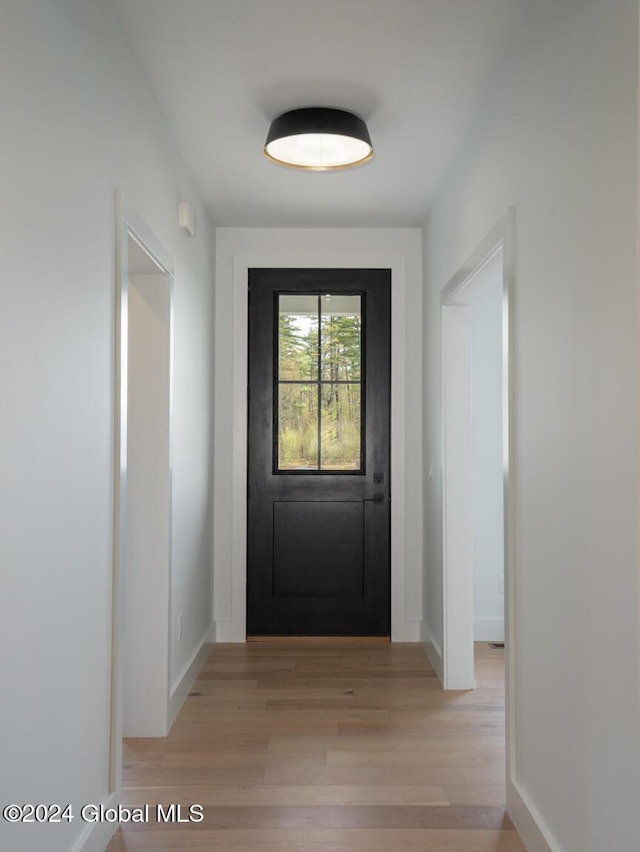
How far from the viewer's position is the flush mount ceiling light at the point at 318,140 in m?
2.93

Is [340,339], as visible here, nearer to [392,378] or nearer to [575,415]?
[392,378]

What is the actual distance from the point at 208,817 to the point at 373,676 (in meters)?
1.64

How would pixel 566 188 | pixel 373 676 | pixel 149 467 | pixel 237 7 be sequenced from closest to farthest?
pixel 566 188, pixel 237 7, pixel 149 467, pixel 373 676

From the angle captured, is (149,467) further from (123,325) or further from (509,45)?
(509,45)

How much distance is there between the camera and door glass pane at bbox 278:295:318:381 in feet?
15.6

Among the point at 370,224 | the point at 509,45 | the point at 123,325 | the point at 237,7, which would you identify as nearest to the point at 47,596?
the point at 123,325

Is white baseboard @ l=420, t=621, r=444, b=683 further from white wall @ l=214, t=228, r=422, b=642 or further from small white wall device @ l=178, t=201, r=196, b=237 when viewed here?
small white wall device @ l=178, t=201, r=196, b=237

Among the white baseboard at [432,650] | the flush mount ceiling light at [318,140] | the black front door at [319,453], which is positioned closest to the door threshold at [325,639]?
the black front door at [319,453]

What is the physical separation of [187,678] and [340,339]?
2.23 meters

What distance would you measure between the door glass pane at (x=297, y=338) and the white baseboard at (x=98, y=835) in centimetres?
288

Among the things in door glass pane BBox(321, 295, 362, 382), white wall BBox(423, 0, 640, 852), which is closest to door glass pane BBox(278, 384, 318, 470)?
door glass pane BBox(321, 295, 362, 382)

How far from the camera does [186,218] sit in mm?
3467

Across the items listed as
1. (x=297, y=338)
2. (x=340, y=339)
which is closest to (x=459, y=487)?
(x=340, y=339)

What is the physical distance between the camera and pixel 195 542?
4.01 meters
